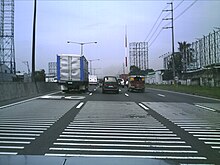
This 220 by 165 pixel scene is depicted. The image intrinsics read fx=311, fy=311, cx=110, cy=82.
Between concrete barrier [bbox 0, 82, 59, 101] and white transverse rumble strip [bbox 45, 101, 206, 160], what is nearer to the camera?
white transverse rumble strip [bbox 45, 101, 206, 160]

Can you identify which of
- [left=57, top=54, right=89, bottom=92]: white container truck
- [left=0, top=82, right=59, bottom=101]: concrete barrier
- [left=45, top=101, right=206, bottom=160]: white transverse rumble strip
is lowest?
[left=45, top=101, right=206, bottom=160]: white transverse rumble strip

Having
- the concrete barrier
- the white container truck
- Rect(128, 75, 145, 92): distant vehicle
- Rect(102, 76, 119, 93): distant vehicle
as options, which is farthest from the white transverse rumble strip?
Rect(128, 75, 145, 92): distant vehicle

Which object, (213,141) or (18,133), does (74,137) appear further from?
(213,141)

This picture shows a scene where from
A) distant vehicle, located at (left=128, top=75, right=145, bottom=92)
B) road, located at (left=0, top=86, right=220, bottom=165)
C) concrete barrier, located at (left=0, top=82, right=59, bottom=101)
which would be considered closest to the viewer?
road, located at (left=0, top=86, right=220, bottom=165)

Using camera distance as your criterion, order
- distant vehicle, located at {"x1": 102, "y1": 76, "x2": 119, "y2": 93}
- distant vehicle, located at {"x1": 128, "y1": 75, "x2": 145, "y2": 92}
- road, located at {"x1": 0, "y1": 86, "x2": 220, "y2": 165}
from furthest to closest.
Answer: distant vehicle, located at {"x1": 128, "y1": 75, "x2": 145, "y2": 92}, distant vehicle, located at {"x1": 102, "y1": 76, "x2": 119, "y2": 93}, road, located at {"x1": 0, "y1": 86, "x2": 220, "y2": 165}

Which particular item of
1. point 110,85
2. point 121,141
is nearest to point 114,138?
point 121,141

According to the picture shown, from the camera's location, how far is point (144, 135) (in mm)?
9273

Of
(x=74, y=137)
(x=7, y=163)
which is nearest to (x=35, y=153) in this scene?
(x=7, y=163)

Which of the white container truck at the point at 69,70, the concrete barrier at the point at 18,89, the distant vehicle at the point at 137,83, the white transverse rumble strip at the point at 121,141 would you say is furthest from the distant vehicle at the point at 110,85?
the white transverse rumble strip at the point at 121,141

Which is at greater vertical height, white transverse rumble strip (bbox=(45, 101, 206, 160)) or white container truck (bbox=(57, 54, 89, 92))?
white container truck (bbox=(57, 54, 89, 92))

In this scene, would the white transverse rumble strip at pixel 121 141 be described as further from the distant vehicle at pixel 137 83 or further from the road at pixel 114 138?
the distant vehicle at pixel 137 83

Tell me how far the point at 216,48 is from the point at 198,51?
15838mm

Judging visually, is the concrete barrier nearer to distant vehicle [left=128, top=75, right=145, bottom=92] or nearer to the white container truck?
the white container truck

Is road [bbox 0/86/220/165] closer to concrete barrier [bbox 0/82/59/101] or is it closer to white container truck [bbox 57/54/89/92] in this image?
concrete barrier [bbox 0/82/59/101]
